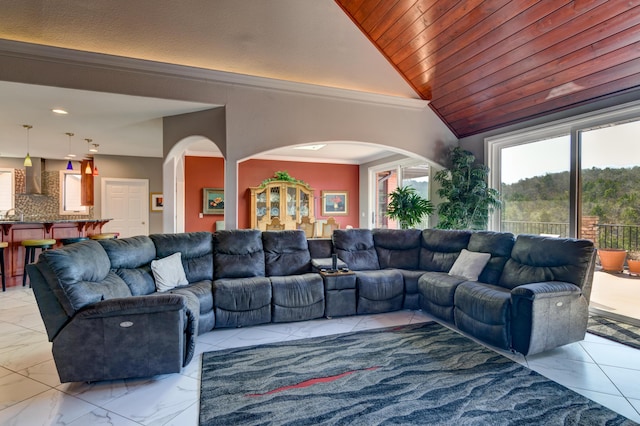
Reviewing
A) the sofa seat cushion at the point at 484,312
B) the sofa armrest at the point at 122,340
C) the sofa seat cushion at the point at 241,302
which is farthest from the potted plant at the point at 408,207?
the sofa armrest at the point at 122,340

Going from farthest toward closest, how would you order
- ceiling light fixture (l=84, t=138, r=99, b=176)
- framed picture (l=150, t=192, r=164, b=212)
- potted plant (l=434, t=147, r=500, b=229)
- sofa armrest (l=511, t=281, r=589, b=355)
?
framed picture (l=150, t=192, r=164, b=212), ceiling light fixture (l=84, t=138, r=99, b=176), potted plant (l=434, t=147, r=500, b=229), sofa armrest (l=511, t=281, r=589, b=355)

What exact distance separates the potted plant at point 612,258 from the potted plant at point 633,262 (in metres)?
0.05

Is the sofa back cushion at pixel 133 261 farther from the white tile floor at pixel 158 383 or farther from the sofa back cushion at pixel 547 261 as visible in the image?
the sofa back cushion at pixel 547 261

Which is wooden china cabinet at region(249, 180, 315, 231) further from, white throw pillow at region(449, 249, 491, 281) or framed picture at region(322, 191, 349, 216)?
white throw pillow at region(449, 249, 491, 281)

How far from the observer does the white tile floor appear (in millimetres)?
1971

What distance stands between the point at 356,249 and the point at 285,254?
100cm

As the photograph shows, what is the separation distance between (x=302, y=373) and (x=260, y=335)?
89cm

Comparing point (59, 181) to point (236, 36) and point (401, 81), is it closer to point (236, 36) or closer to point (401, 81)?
point (236, 36)

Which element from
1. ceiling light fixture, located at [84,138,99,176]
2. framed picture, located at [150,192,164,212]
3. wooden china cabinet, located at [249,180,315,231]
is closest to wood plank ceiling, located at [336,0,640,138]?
wooden china cabinet, located at [249,180,315,231]

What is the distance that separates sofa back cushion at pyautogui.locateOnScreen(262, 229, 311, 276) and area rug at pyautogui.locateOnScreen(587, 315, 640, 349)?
10.2 feet

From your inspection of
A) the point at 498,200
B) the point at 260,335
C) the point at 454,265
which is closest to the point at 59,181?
the point at 260,335

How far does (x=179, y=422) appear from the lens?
190 centimetres

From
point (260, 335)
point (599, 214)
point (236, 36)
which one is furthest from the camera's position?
point (236, 36)

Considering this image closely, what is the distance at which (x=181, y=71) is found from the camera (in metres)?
3.92
